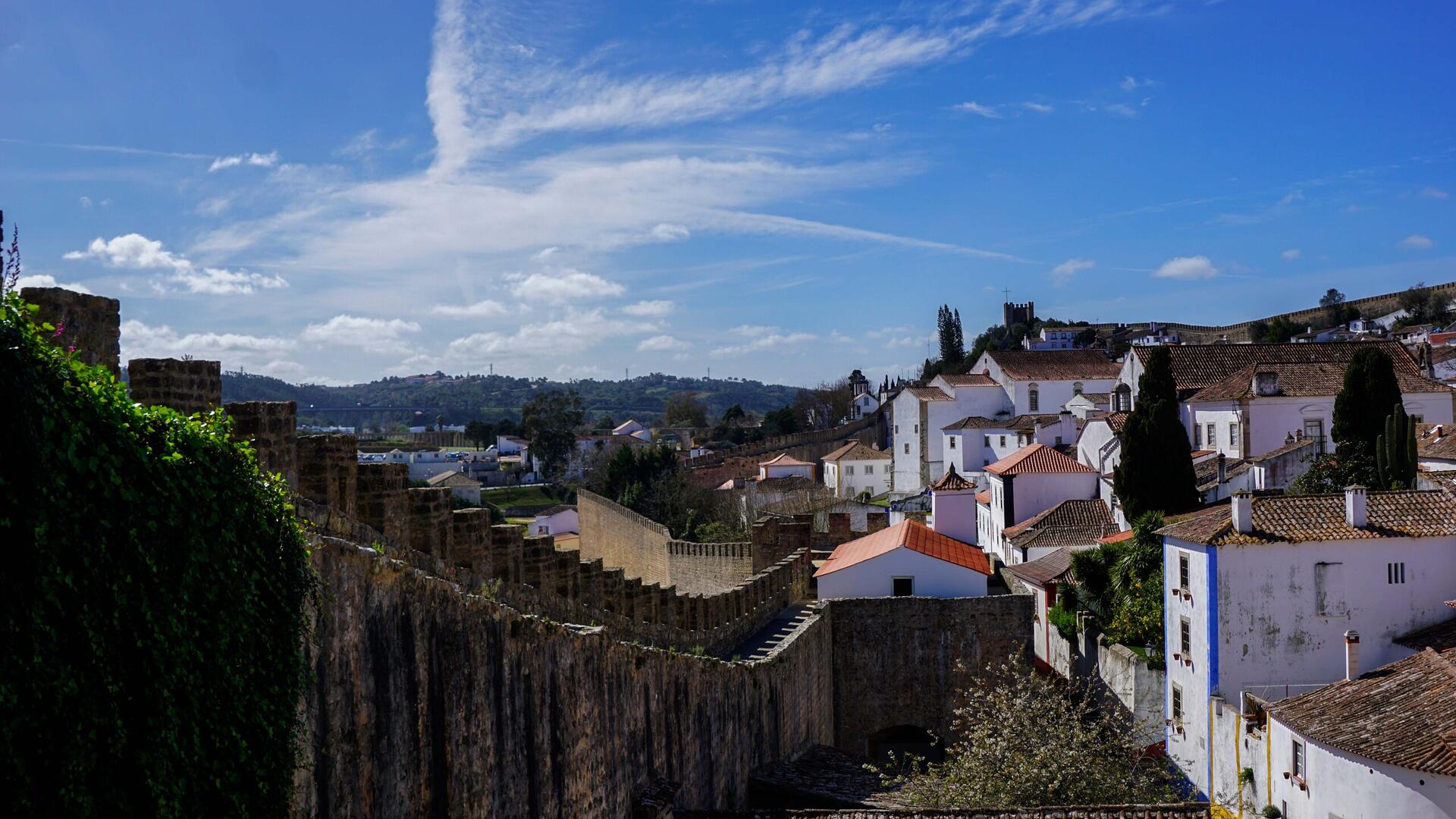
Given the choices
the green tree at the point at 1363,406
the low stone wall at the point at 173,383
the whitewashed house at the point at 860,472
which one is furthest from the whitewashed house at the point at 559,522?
the low stone wall at the point at 173,383

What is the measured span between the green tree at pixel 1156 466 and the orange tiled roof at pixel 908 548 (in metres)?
3.84

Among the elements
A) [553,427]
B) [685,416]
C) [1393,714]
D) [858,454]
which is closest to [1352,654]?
[1393,714]

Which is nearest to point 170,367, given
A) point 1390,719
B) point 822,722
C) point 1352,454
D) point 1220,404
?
point 1390,719

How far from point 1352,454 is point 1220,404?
26.3ft

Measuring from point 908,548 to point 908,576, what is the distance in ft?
2.12

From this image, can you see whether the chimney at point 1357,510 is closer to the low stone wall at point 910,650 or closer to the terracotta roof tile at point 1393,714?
the terracotta roof tile at point 1393,714

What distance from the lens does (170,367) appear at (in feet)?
20.9

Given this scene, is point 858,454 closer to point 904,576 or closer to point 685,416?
point 904,576

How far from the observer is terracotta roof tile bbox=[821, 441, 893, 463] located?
194 feet

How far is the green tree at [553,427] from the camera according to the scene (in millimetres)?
71562

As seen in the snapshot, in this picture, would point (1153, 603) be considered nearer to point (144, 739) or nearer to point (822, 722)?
point (822, 722)

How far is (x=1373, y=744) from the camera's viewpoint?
47.2 feet

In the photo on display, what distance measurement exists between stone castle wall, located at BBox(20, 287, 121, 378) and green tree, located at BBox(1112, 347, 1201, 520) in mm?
24589

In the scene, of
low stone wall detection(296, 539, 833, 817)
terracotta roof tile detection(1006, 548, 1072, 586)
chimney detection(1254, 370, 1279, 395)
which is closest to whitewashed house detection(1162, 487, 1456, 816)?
terracotta roof tile detection(1006, 548, 1072, 586)
